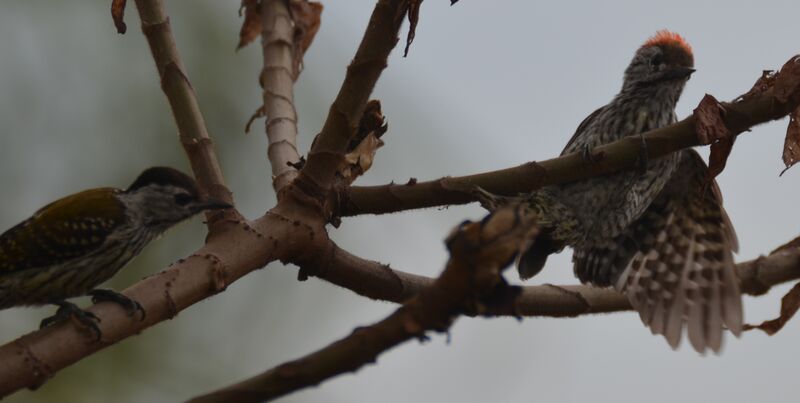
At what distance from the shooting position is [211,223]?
10.2 ft

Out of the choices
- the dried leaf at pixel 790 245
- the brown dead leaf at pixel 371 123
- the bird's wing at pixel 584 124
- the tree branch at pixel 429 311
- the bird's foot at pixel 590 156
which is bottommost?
the tree branch at pixel 429 311

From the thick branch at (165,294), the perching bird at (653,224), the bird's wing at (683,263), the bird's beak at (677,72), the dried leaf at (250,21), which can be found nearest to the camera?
the thick branch at (165,294)

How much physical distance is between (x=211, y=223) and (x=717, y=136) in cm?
152

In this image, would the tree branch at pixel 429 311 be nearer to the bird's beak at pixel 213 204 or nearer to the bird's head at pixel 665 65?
the bird's beak at pixel 213 204

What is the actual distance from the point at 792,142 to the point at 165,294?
193 centimetres

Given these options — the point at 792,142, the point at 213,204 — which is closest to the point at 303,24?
the point at 213,204

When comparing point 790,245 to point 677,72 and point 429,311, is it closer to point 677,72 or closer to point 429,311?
point 677,72

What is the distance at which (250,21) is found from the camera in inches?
184

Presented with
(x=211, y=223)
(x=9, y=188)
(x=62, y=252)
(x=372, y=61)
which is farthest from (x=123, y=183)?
(x=372, y=61)

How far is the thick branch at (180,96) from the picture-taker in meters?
3.36

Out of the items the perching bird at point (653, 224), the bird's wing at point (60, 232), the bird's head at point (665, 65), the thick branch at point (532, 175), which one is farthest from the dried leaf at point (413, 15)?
the bird's head at point (665, 65)

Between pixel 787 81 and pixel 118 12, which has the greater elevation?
pixel 118 12

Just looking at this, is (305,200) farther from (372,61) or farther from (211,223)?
(372,61)

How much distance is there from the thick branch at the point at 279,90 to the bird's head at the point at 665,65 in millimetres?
1746
